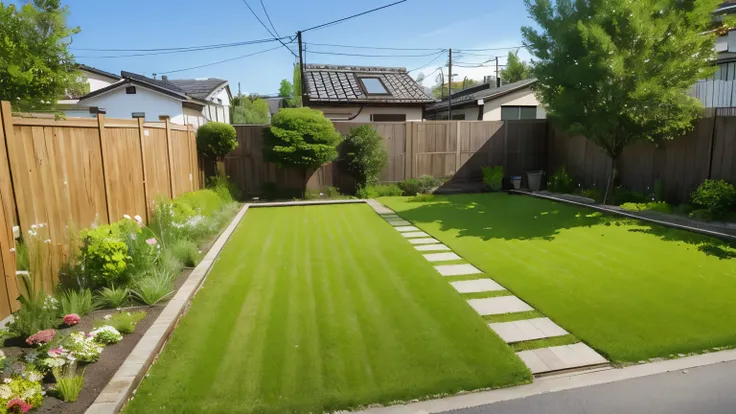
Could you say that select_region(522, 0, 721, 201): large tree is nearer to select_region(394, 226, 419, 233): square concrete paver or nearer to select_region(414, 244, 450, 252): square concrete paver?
select_region(394, 226, 419, 233): square concrete paver

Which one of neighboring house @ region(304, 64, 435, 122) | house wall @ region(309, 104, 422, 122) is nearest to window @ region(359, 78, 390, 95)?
neighboring house @ region(304, 64, 435, 122)

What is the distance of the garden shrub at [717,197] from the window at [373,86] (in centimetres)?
1236

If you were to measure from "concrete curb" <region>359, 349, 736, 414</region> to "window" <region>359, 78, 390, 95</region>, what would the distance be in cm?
1560

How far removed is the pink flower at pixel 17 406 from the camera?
2.46 meters

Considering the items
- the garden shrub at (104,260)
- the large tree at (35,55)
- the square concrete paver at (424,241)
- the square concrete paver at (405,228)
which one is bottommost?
the square concrete paver at (424,241)

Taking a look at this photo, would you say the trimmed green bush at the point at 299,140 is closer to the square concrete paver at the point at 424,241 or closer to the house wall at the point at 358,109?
the square concrete paver at the point at 424,241

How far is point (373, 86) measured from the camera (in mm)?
18406

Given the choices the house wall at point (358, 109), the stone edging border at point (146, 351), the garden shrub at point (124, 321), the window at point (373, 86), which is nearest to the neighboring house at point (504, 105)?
the house wall at point (358, 109)

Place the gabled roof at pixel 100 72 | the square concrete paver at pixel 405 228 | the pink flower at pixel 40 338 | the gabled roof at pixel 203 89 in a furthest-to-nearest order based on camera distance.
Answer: the gabled roof at pixel 100 72
the gabled roof at pixel 203 89
the square concrete paver at pixel 405 228
the pink flower at pixel 40 338

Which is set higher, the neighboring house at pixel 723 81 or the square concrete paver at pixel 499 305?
the neighboring house at pixel 723 81

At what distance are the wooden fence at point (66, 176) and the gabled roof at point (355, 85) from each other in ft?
34.8

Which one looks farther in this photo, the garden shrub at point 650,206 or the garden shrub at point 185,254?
the garden shrub at point 650,206

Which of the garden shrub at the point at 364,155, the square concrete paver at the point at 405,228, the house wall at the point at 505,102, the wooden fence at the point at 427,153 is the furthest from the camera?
the house wall at the point at 505,102

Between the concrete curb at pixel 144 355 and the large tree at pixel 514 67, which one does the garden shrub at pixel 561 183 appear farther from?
the large tree at pixel 514 67
